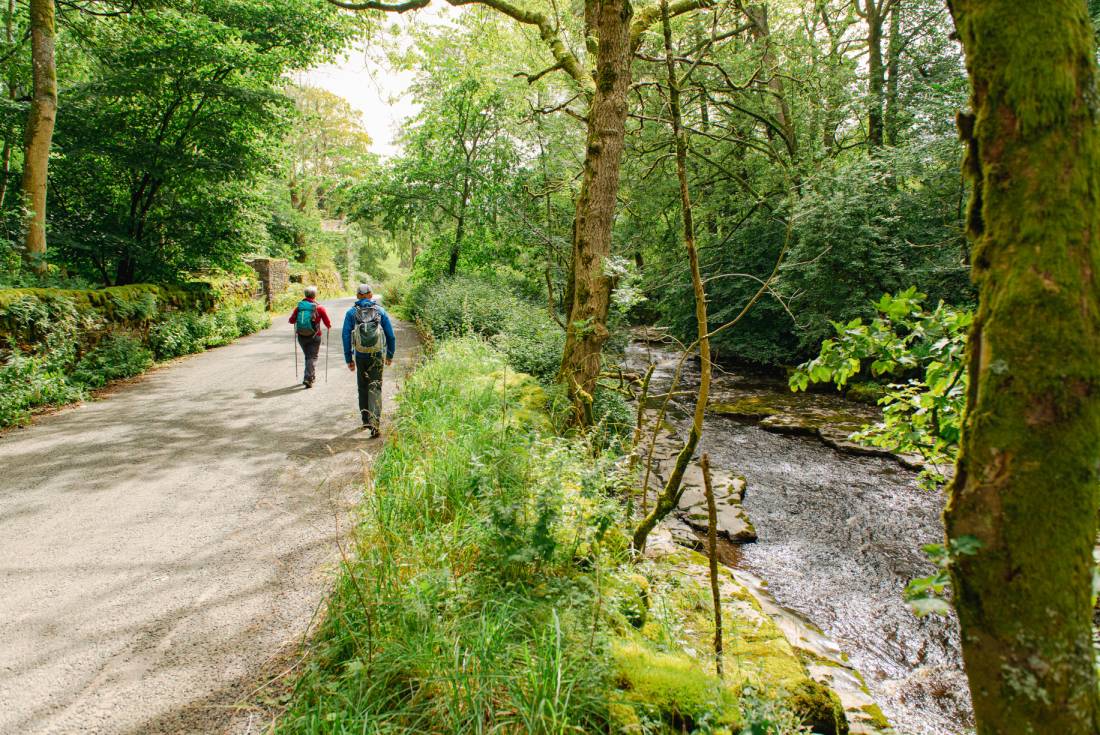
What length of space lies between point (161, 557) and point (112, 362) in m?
7.33

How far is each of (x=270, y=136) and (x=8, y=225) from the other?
606 cm

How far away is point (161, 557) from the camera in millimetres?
3852

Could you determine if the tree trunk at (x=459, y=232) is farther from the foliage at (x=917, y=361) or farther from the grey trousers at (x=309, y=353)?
the foliage at (x=917, y=361)

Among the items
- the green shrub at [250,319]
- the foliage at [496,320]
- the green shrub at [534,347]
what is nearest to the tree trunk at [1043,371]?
the foliage at [496,320]

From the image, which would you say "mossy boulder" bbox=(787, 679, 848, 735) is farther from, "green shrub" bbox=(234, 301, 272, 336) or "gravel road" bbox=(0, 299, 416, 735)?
"green shrub" bbox=(234, 301, 272, 336)

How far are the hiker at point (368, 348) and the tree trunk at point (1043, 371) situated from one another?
636 centimetres

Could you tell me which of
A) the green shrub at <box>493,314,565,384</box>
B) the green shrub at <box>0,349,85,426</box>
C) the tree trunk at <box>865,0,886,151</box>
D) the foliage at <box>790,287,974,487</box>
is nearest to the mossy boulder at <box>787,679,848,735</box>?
the foliage at <box>790,287,974,487</box>

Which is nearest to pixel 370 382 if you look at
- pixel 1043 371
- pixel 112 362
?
pixel 112 362

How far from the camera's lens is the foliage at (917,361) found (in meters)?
2.46

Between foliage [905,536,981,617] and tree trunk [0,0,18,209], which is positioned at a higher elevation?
tree trunk [0,0,18,209]

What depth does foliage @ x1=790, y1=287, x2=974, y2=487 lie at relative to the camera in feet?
8.06

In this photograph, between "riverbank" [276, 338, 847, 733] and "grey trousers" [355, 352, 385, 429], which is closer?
"riverbank" [276, 338, 847, 733]

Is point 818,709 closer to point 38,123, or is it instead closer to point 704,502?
point 704,502

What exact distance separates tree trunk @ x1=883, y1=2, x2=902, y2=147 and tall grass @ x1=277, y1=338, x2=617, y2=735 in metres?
15.5
